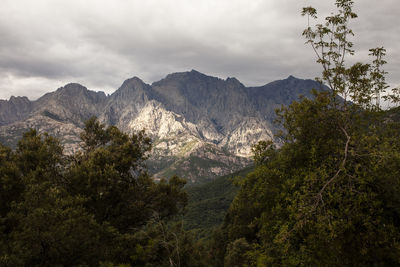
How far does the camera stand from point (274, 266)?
608 inches

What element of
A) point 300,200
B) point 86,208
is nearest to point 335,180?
point 300,200

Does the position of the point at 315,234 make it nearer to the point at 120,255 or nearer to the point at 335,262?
the point at 335,262

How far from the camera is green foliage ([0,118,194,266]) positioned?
16.4 m

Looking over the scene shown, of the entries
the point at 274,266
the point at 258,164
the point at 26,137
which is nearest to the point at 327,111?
the point at 258,164

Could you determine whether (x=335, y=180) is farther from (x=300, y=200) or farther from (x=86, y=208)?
(x=86, y=208)

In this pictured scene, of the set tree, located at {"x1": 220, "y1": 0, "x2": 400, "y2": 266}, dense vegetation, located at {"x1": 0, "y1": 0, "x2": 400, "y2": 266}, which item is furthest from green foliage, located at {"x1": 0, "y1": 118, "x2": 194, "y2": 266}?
tree, located at {"x1": 220, "y1": 0, "x2": 400, "y2": 266}

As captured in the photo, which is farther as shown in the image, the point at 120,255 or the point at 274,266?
the point at 120,255

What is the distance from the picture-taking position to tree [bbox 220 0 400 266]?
12.8 m

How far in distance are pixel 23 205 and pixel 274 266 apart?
17760 millimetres

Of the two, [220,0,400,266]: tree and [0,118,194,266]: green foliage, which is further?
[0,118,194,266]: green foliage

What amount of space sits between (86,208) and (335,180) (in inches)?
874

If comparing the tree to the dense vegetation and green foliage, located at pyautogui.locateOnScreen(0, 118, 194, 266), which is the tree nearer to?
the dense vegetation

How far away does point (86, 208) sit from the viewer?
2417cm

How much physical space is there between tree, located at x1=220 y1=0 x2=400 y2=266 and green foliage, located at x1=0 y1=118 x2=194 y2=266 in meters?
7.14
